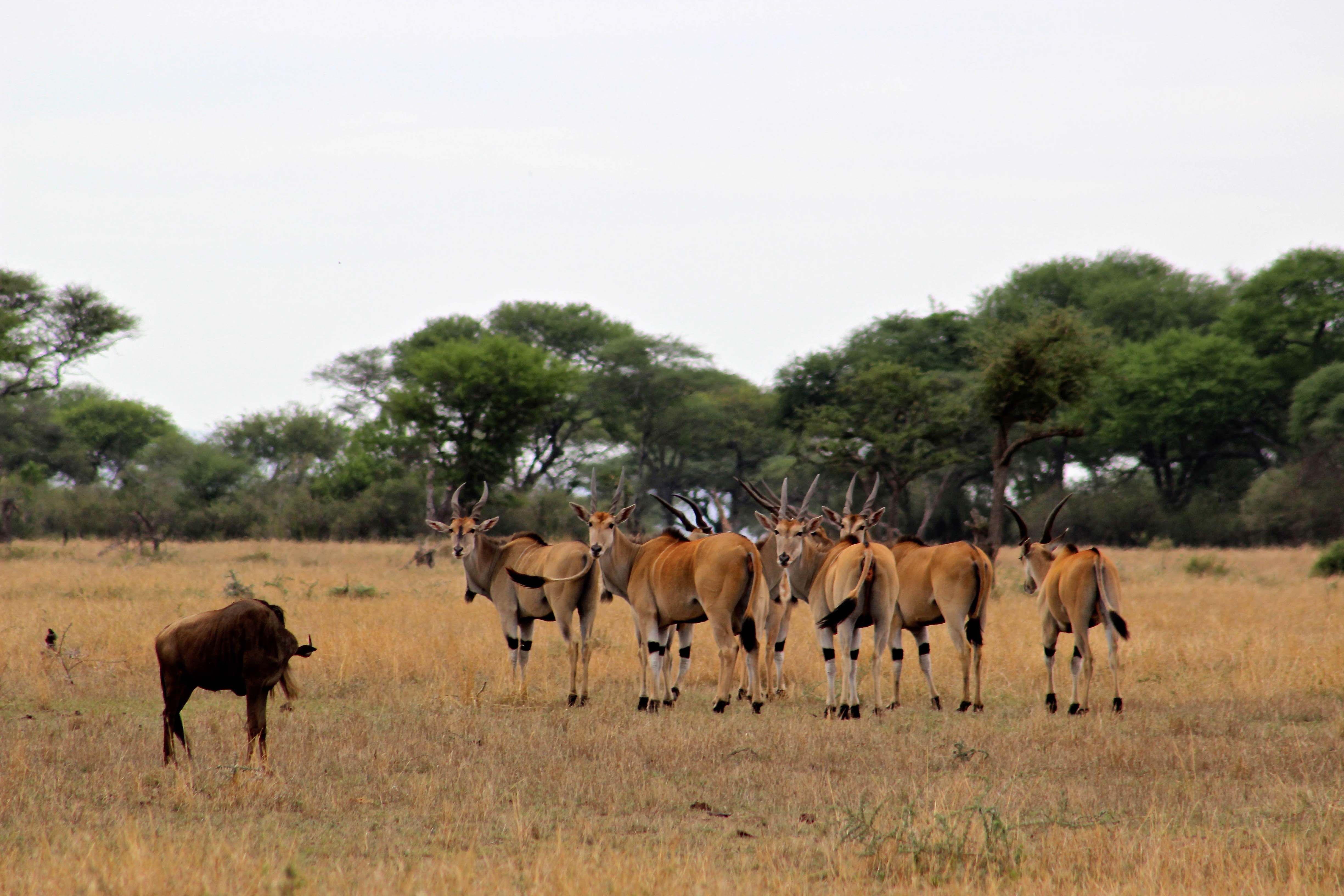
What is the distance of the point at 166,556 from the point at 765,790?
25.3 m

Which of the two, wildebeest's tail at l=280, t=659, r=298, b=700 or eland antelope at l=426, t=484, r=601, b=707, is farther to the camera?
eland antelope at l=426, t=484, r=601, b=707

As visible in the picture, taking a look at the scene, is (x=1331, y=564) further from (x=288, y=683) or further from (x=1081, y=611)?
(x=288, y=683)

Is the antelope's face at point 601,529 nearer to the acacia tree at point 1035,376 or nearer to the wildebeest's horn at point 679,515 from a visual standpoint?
the wildebeest's horn at point 679,515

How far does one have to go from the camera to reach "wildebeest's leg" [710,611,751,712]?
34.4 feet

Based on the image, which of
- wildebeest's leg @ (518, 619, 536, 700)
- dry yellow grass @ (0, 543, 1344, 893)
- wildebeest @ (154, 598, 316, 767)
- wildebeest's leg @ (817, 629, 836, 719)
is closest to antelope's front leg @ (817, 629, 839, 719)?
wildebeest's leg @ (817, 629, 836, 719)

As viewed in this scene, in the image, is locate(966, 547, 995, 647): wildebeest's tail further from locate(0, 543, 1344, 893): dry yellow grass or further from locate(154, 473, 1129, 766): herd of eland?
locate(0, 543, 1344, 893): dry yellow grass

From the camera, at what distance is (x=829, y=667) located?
1048 cm

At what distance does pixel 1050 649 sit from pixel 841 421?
25.5 meters

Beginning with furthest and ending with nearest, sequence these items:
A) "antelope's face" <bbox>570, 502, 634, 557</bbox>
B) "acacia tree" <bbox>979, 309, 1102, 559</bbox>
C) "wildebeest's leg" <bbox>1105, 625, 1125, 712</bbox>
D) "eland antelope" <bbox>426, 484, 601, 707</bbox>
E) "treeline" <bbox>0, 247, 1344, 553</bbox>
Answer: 1. "treeline" <bbox>0, 247, 1344, 553</bbox>
2. "acacia tree" <bbox>979, 309, 1102, 559</bbox>
3. "eland antelope" <bbox>426, 484, 601, 707</bbox>
4. "antelope's face" <bbox>570, 502, 634, 557</bbox>
5. "wildebeest's leg" <bbox>1105, 625, 1125, 712</bbox>

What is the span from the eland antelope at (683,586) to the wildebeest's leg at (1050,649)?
2585mm

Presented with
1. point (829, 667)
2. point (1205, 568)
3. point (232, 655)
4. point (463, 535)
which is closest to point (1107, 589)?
point (829, 667)

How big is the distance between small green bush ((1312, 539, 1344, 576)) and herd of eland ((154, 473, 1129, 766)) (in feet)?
53.4

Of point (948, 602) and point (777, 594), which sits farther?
point (777, 594)

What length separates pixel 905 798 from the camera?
22.6ft
